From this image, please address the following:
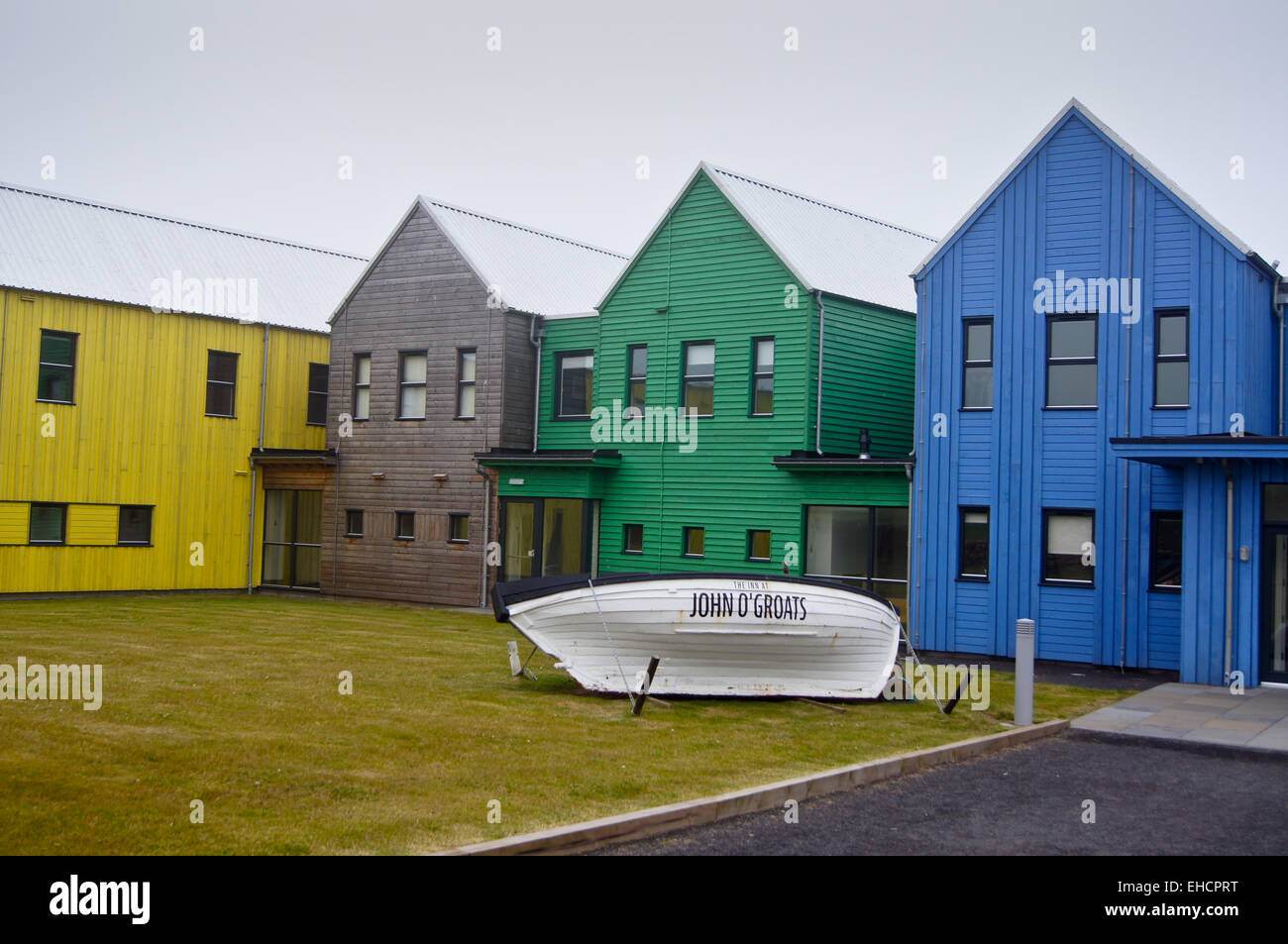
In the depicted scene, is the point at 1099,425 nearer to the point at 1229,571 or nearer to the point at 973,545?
the point at 973,545

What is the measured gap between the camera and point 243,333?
104 feet

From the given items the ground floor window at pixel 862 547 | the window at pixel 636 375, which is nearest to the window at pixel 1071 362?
the ground floor window at pixel 862 547

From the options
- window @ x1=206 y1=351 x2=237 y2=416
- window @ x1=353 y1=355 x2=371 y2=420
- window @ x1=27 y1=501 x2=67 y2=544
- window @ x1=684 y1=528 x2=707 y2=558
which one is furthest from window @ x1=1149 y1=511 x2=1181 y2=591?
window @ x1=27 y1=501 x2=67 y2=544

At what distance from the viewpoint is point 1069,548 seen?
2028 cm

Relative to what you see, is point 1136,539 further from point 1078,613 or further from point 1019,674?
point 1019,674

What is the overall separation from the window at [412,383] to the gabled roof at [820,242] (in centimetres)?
555

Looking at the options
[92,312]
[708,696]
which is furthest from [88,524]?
[708,696]

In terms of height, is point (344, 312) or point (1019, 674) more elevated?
point (344, 312)

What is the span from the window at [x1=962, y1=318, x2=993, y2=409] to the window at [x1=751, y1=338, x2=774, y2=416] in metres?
4.21

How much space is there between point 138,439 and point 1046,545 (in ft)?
67.8

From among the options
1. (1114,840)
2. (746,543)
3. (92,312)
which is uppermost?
(92,312)

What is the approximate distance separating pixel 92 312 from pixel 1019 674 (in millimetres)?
22966

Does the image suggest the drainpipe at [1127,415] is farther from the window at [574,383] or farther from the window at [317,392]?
the window at [317,392]

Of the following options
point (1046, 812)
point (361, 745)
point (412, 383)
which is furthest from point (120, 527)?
point (1046, 812)
